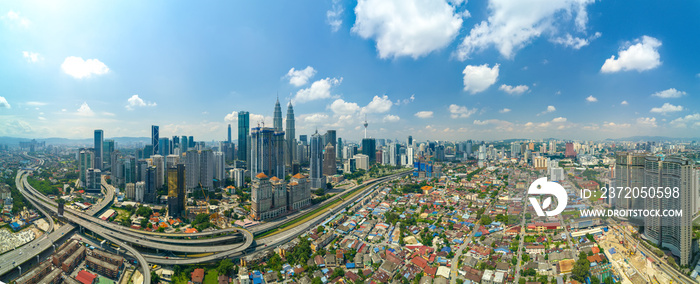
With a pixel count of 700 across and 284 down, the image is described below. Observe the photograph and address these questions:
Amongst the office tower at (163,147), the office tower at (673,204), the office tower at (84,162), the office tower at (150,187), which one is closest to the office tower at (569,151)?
the office tower at (673,204)

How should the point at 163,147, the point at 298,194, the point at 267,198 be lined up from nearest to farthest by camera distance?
the point at 267,198 < the point at 298,194 < the point at 163,147

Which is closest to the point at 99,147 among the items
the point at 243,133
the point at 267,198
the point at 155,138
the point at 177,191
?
the point at 155,138

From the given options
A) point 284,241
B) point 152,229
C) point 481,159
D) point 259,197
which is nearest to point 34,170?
point 152,229

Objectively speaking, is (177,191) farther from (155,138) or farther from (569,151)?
(569,151)

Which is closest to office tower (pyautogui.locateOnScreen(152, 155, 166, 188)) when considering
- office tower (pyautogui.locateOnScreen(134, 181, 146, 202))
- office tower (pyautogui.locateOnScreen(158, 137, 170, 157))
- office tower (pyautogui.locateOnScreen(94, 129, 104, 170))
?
office tower (pyautogui.locateOnScreen(134, 181, 146, 202))

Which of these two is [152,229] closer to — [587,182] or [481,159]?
[587,182]

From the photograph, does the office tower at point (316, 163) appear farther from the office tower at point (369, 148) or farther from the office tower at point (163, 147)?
the office tower at point (163, 147)

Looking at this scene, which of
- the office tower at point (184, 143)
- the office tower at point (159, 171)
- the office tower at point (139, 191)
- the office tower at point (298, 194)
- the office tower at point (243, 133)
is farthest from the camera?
the office tower at point (184, 143)
